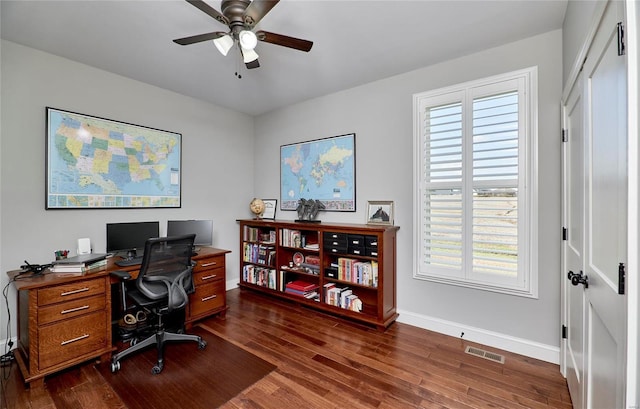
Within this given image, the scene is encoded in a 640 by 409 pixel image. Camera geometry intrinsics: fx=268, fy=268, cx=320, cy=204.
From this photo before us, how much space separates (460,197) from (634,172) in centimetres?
186

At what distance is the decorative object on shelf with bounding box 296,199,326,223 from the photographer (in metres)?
3.58

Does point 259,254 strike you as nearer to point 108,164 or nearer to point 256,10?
point 108,164

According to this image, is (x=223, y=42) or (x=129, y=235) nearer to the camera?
(x=223, y=42)

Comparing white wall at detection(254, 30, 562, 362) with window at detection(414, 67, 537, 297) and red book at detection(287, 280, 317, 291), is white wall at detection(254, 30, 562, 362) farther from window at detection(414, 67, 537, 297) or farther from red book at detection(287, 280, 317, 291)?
red book at detection(287, 280, 317, 291)

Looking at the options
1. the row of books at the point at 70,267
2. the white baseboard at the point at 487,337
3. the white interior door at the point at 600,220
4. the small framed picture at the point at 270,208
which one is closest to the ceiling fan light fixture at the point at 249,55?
the white interior door at the point at 600,220

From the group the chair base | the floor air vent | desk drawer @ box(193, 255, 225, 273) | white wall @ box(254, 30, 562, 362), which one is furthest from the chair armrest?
the floor air vent

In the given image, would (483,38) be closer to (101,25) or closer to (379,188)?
(379,188)

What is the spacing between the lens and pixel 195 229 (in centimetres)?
338

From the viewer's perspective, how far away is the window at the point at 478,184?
7.58 ft

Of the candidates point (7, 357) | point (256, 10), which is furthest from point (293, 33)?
point (7, 357)

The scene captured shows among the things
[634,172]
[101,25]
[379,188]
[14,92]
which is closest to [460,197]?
[379,188]

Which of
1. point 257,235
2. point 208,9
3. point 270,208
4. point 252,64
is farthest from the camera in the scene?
point 270,208

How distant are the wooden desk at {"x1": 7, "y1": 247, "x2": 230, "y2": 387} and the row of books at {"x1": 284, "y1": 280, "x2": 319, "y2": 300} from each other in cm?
173

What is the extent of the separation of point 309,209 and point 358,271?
3.58ft
